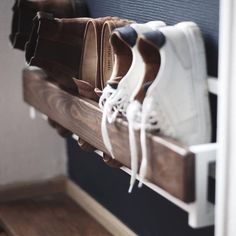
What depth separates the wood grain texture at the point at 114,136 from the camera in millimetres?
1259

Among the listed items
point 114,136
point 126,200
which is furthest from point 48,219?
point 114,136

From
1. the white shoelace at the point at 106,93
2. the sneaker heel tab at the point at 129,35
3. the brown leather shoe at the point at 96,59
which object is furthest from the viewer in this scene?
the brown leather shoe at the point at 96,59

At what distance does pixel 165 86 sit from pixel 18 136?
1.18m

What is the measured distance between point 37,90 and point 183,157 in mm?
883

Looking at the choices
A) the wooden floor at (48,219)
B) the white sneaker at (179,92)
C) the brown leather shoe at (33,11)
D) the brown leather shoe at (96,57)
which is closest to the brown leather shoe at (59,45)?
the brown leather shoe at (96,57)

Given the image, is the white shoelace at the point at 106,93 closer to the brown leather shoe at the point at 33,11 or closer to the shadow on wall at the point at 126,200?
the shadow on wall at the point at 126,200

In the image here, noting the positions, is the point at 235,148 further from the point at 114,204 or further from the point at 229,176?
the point at 114,204

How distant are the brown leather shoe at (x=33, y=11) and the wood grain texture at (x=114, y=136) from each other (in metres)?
0.14

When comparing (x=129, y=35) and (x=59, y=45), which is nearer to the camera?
(x=129, y=35)

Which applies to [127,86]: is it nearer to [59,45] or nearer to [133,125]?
[133,125]

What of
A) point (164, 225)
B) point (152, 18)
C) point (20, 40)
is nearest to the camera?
point (152, 18)

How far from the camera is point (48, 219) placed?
2.21 meters

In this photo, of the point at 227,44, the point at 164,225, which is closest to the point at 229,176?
the point at 227,44

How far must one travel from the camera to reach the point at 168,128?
1350 millimetres
